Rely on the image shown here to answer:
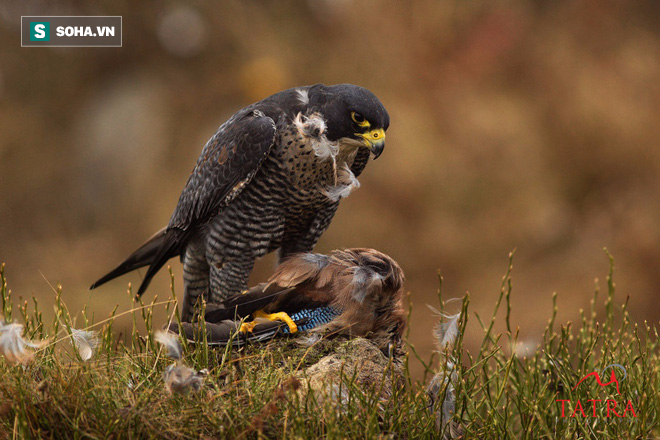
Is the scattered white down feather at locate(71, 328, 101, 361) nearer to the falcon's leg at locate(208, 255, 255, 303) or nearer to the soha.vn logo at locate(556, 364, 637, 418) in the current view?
the falcon's leg at locate(208, 255, 255, 303)

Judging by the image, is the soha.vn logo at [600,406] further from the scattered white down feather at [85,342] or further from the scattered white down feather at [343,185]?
the scattered white down feather at [85,342]

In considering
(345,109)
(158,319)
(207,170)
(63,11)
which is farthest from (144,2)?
(345,109)

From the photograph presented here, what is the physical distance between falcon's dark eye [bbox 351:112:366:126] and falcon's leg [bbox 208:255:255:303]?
505mm

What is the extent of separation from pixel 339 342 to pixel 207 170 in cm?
61

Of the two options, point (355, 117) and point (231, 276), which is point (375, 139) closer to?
point (355, 117)

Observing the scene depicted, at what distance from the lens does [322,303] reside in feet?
5.30

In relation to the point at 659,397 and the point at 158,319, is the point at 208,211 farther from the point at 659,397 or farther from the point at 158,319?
the point at 158,319

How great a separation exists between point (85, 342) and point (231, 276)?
1.72 ft

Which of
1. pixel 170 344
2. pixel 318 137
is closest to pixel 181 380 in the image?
pixel 170 344

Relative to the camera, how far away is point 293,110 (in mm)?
1771

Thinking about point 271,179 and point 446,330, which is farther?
point 271,179

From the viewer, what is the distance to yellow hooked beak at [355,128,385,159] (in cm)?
161

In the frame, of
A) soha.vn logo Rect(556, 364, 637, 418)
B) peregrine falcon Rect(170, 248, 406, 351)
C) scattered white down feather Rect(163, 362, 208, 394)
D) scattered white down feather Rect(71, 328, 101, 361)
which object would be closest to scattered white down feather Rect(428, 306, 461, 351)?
peregrine falcon Rect(170, 248, 406, 351)

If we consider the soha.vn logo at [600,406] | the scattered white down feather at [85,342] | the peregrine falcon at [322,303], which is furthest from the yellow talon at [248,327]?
the soha.vn logo at [600,406]
